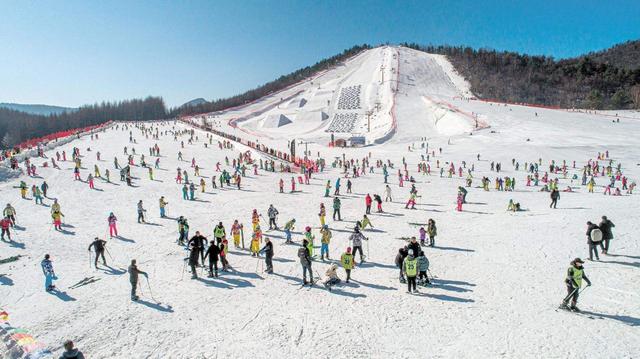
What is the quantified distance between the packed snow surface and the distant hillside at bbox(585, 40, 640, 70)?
449ft

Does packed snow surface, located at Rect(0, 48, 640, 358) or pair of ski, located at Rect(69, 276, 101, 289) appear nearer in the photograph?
packed snow surface, located at Rect(0, 48, 640, 358)

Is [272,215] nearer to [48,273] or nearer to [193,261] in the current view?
[193,261]

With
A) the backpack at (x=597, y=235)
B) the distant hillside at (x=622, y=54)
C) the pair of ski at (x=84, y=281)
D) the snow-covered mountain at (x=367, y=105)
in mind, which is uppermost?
the distant hillside at (x=622, y=54)

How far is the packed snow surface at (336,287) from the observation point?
256 inches

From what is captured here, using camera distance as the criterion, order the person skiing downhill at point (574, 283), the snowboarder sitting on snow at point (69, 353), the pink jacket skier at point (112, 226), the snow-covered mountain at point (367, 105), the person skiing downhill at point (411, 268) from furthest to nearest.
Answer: the snow-covered mountain at point (367, 105) → the pink jacket skier at point (112, 226) → the person skiing downhill at point (411, 268) → the person skiing downhill at point (574, 283) → the snowboarder sitting on snow at point (69, 353)

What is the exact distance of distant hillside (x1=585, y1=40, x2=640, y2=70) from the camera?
12419 centimetres

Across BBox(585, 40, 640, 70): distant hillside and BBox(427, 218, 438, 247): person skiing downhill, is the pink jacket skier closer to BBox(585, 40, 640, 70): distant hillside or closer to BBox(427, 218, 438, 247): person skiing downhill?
BBox(427, 218, 438, 247): person skiing downhill

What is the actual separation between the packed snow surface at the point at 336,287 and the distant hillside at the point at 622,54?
137 meters

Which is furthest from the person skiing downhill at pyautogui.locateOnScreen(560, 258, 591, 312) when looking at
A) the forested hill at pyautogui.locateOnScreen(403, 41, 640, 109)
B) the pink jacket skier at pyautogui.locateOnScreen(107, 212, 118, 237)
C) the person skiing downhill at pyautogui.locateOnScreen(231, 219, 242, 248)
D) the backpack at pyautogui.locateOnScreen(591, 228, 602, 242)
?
the forested hill at pyautogui.locateOnScreen(403, 41, 640, 109)

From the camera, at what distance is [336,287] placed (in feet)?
29.0

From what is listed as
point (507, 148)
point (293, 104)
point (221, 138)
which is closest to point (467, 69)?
point (293, 104)

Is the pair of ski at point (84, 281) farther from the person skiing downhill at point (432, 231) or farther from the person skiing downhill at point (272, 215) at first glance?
the person skiing downhill at point (432, 231)

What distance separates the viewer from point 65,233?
13922mm

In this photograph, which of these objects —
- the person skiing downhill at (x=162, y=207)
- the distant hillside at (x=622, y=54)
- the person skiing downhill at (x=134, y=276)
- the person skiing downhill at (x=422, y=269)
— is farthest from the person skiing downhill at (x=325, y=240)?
the distant hillside at (x=622, y=54)
